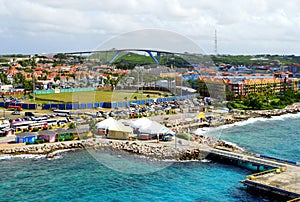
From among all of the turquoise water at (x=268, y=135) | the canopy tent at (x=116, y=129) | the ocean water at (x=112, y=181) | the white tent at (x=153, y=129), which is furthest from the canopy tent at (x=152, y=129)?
the turquoise water at (x=268, y=135)

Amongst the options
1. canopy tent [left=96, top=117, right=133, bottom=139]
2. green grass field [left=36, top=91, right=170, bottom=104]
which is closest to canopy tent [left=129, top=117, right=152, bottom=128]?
canopy tent [left=96, top=117, right=133, bottom=139]

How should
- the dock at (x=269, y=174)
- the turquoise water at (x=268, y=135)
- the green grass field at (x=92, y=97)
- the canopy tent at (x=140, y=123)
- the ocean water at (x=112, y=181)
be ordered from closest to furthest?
1. the dock at (x=269, y=174)
2. the ocean water at (x=112, y=181)
3. the turquoise water at (x=268, y=135)
4. the canopy tent at (x=140, y=123)
5. the green grass field at (x=92, y=97)

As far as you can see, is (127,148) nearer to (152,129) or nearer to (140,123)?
(152,129)

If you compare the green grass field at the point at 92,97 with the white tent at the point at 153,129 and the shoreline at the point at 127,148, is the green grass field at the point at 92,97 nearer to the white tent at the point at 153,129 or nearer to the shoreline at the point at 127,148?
the white tent at the point at 153,129

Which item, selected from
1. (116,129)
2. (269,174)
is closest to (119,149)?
(116,129)

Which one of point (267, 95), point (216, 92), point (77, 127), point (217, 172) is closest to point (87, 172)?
point (217, 172)

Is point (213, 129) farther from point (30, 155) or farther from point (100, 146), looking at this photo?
point (30, 155)
